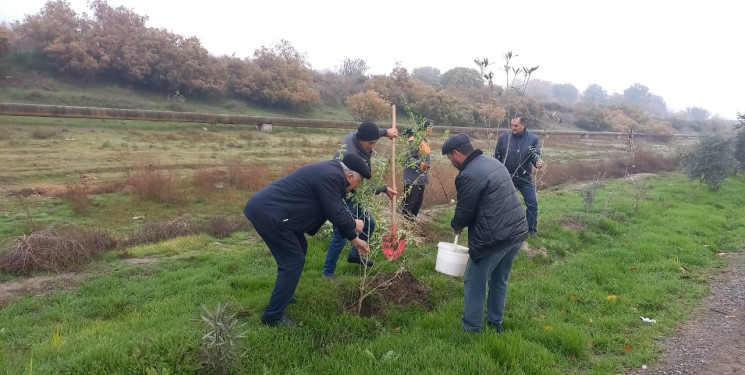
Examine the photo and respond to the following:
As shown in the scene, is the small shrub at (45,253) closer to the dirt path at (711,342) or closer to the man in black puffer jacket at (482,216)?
the man in black puffer jacket at (482,216)

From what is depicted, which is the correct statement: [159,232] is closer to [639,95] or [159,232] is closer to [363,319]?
[363,319]

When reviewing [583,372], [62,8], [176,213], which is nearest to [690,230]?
[583,372]

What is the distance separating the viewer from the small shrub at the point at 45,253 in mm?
6375

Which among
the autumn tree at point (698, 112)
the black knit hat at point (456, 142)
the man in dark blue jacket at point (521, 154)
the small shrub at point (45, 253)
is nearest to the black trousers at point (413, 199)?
the man in dark blue jacket at point (521, 154)

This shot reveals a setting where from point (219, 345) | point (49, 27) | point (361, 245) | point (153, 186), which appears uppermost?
point (49, 27)

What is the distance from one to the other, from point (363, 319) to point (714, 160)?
1531 cm

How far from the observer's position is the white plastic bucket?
4.50 metres

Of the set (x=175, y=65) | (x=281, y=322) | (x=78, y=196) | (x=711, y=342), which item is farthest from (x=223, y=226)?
(x=175, y=65)

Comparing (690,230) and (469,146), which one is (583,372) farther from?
(690,230)

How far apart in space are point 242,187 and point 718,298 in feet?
35.1

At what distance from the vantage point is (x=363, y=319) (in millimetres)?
4641

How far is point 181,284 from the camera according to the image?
5.66 metres

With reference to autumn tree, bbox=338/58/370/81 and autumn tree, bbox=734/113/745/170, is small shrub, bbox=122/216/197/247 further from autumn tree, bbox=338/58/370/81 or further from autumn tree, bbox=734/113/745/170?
autumn tree, bbox=338/58/370/81

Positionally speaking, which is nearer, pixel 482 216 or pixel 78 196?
pixel 482 216
